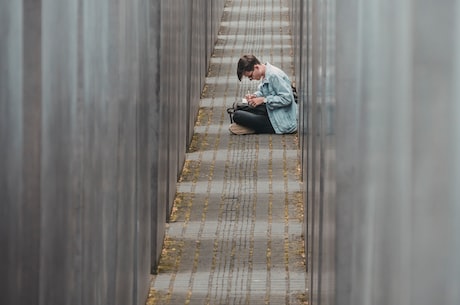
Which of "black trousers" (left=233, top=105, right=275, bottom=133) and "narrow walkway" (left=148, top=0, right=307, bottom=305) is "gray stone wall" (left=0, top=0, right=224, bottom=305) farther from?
"black trousers" (left=233, top=105, right=275, bottom=133)

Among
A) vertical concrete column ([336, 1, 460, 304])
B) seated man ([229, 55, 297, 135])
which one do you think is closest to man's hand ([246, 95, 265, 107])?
seated man ([229, 55, 297, 135])

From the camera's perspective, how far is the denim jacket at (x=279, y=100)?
1501 centimetres

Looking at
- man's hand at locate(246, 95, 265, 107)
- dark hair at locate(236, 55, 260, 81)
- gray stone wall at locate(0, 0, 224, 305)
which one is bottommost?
man's hand at locate(246, 95, 265, 107)

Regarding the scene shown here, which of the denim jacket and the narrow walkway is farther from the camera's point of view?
the denim jacket

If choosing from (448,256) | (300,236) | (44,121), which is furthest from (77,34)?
(300,236)

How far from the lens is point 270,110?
1509cm

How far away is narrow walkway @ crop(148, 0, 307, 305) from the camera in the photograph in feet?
32.2

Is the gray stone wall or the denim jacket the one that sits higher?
the gray stone wall

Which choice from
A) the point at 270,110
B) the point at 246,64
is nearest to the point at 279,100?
the point at 270,110

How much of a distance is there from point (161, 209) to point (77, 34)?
5468 millimetres

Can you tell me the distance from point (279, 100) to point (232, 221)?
3.62 metres

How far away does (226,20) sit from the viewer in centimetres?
2347

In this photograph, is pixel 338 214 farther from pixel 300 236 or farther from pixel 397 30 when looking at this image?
pixel 300 236

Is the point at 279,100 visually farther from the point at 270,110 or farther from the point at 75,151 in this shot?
the point at 75,151
